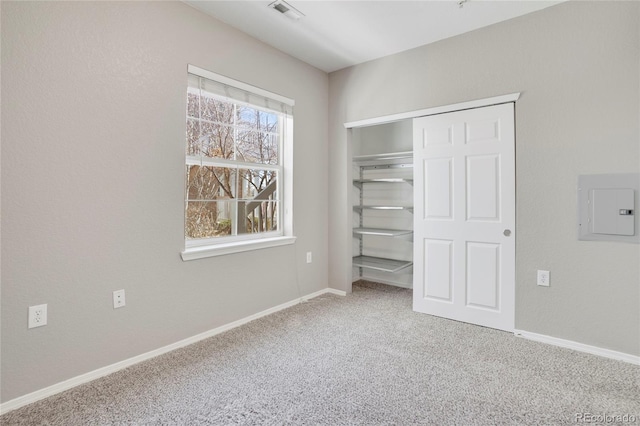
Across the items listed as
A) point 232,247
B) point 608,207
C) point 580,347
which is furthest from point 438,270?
point 232,247

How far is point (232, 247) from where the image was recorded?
2834 millimetres

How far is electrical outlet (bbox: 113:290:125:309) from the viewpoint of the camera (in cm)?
214

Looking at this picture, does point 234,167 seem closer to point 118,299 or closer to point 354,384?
point 118,299

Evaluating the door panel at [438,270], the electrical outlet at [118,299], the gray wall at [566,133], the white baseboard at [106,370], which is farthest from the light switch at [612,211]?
the electrical outlet at [118,299]

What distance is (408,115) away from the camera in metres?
3.29

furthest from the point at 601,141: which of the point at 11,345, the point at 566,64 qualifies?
the point at 11,345

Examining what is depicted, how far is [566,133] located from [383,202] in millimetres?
2201

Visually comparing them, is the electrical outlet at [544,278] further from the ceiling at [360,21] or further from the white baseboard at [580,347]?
the ceiling at [360,21]

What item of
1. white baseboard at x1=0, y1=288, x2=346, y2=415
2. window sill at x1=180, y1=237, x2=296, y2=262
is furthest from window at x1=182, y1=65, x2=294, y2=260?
white baseboard at x1=0, y1=288, x2=346, y2=415

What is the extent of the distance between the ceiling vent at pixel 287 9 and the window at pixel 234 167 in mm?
683

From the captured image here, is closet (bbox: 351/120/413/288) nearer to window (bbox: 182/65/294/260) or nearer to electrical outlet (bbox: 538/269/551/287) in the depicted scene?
window (bbox: 182/65/294/260)

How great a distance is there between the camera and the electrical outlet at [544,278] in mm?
2584

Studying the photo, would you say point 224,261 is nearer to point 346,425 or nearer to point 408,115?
point 346,425

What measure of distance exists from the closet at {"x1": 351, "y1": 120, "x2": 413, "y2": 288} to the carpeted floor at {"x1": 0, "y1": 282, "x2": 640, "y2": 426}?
149 cm
